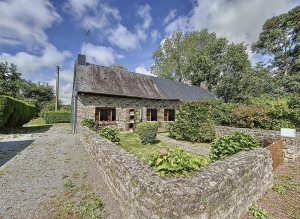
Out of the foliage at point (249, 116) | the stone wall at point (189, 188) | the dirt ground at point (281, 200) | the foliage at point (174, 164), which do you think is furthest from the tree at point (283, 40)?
the foliage at point (174, 164)

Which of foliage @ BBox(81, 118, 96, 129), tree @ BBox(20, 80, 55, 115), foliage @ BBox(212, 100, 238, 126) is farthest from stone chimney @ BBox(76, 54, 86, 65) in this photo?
tree @ BBox(20, 80, 55, 115)

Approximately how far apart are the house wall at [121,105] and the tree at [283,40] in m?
15.8

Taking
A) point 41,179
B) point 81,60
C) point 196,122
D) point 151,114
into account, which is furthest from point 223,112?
point 81,60

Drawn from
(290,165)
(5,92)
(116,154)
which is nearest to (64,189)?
(116,154)

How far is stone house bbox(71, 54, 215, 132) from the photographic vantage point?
10430 millimetres

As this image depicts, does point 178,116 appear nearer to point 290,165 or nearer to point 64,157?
point 290,165

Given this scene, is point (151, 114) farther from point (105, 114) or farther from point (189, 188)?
point (189, 188)

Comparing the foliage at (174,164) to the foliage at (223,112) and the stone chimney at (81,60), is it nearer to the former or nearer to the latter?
the foliage at (223,112)

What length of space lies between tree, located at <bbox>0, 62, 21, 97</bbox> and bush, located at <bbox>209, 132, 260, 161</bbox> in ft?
121

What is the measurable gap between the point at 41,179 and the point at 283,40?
87.7 feet

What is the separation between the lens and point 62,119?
1923cm

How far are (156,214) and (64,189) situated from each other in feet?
8.94

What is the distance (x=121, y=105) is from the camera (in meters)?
11.7

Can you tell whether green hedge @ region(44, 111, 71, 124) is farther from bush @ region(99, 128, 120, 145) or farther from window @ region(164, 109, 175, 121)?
bush @ region(99, 128, 120, 145)
